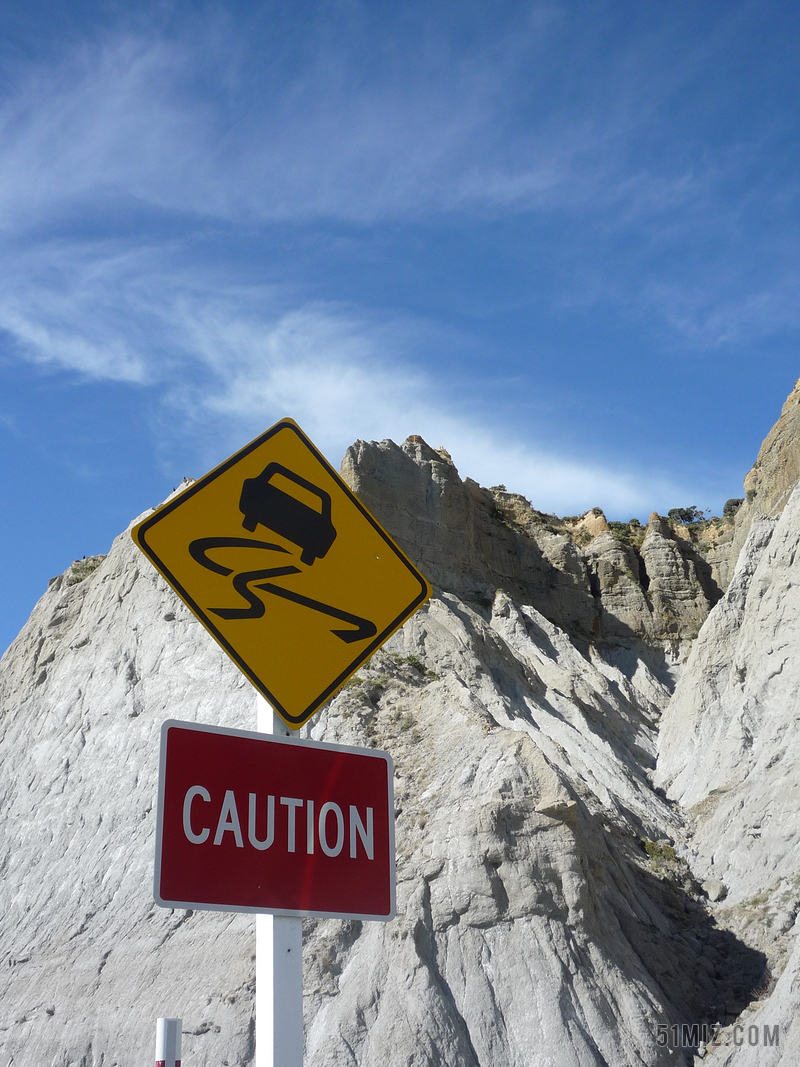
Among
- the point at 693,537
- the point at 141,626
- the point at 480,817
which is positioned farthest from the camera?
the point at 693,537

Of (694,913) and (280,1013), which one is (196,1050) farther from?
(280,1013)

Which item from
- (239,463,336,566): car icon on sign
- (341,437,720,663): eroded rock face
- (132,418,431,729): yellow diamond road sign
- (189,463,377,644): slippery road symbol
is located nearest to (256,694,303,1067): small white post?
(132,418,431,729): yellow diamond road sign

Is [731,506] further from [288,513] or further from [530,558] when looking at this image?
[288,513]

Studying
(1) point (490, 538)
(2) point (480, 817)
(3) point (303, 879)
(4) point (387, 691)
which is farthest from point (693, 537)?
(3) point (303, 879)

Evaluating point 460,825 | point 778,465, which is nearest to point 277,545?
point 460,825

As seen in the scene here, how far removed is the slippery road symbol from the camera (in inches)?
102

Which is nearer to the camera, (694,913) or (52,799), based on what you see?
(694,913)

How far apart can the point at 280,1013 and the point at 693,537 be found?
44.4 meters

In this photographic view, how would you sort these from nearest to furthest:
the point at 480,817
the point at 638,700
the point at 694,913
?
the point at 480,817 → the point at 694,913 → the point at 638,700

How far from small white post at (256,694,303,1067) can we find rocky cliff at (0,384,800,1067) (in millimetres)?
14590

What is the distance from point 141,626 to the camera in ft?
93.3

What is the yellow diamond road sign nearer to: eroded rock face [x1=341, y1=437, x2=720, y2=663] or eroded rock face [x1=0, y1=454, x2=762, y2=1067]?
eroded rock face [x1=0, y1=454, x2=762, y2=1067]

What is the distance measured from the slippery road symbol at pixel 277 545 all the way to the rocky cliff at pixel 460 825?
1462 cm

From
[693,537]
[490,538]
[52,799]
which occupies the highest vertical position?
[693,537]
